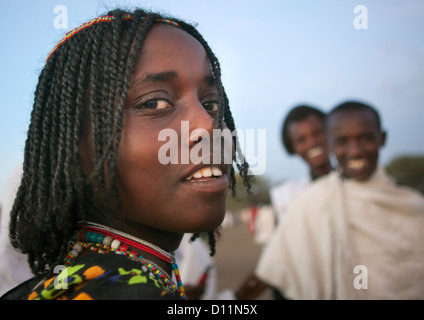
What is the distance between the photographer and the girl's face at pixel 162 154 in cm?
126

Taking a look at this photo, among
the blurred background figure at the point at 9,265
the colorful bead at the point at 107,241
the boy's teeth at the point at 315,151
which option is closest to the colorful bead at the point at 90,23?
the colorful bead at the point at 107,241

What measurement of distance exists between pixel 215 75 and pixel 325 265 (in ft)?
7.98

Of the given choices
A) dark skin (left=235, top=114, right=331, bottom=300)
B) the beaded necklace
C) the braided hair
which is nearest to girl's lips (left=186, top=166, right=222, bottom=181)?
the braided hair

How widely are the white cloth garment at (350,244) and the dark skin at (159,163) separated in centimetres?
233

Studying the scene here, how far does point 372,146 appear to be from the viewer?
3.40 meters

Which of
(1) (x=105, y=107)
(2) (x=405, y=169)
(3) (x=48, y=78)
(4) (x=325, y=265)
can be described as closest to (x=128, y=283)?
(1) (x=105, y=107)

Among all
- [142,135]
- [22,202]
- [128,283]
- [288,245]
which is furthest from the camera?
[288,245]

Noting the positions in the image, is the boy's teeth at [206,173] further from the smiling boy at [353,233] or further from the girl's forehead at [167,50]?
the smiling boy at [353,233]

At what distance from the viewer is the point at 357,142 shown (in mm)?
3414

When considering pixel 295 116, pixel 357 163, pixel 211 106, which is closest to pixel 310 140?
pixel 295 116

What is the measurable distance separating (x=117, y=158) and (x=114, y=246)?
0.30 meters

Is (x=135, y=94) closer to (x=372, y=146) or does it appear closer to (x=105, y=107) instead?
(x=105, y=107)

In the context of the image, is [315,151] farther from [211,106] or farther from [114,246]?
[114,246]

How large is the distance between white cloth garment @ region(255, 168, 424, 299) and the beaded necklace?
231cm
